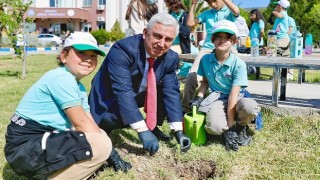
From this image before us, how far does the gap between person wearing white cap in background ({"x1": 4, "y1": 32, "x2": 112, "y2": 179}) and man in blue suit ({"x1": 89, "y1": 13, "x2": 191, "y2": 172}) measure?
0.52m

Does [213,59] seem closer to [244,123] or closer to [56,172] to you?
[244,123]

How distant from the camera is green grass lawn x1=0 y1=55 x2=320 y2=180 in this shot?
9.96ft

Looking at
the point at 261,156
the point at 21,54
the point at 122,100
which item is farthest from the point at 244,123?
the point at 21,54

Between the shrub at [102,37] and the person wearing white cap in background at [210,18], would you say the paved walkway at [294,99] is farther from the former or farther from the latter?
the shrub at [102,37]

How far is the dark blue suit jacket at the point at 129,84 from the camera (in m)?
3.20

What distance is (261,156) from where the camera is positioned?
3.33 metres

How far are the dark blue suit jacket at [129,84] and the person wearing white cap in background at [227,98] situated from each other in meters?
0.32

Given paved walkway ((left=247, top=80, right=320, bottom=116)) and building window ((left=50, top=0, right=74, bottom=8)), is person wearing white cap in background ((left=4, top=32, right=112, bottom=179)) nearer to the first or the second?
paved walkway ((left=247, top=80, right=320, bottom=116))

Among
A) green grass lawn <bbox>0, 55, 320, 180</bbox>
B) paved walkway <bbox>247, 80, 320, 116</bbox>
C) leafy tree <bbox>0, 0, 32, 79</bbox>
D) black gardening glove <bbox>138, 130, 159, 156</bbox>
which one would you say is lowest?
green grass lawn <bbox>0, 55, 320, 180</bbox>

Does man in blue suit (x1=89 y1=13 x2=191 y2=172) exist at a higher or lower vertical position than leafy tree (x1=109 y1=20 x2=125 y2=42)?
lower

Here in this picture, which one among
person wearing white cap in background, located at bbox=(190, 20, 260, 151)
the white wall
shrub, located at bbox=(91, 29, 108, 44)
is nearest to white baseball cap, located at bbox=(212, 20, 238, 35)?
person wearing white cap in background, located at bbox=(190, 20, 260, 151)

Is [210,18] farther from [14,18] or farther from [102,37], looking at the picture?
[102,37]

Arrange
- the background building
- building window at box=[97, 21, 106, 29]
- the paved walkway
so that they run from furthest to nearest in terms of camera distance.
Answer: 1. building window at box=[97, 21, 106, 29]
2. the background building
3. the paved walkway

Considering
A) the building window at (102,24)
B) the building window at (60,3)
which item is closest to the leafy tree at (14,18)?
the building window at (102,24)
